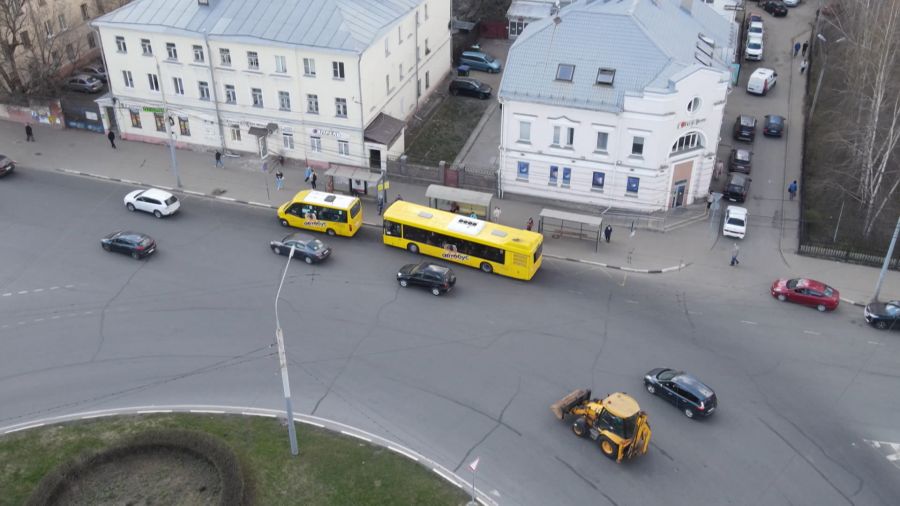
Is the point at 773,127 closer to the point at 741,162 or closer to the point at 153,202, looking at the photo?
the point at 741,162

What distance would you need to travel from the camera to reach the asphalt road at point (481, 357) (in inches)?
1444

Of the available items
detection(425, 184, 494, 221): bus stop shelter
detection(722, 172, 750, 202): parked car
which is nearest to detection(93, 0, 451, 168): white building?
detection(425, 184, 494, 221): bus stop shelter

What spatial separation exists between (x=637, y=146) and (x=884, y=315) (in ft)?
61.8

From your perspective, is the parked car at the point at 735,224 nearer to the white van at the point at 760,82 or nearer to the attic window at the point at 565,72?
the attic window at the point at 565,72

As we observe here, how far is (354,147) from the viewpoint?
62062 millimetres

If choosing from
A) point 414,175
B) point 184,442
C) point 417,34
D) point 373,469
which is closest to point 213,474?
point 184,442

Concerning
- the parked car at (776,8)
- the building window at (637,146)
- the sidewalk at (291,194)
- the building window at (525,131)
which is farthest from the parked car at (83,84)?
the parked car at (776,8)

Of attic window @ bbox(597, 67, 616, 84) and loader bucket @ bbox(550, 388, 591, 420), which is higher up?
attic window @ bbox(597, 67, 616, 84)

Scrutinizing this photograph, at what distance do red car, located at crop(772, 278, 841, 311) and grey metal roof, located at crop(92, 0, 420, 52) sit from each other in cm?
3299

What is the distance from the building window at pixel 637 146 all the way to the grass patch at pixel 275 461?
95.7ft

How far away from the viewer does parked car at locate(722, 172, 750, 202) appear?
58656 mm

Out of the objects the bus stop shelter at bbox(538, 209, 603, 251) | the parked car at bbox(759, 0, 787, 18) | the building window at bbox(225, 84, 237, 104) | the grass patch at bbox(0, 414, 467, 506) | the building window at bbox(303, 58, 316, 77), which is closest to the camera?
the grass patch at bbox(0, 414, 467, 506)

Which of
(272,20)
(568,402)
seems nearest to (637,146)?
(568,402)

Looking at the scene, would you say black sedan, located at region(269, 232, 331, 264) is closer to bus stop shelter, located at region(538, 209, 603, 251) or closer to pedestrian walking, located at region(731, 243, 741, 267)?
bus stop shelter, located at region(538, 209, 603, 251)
